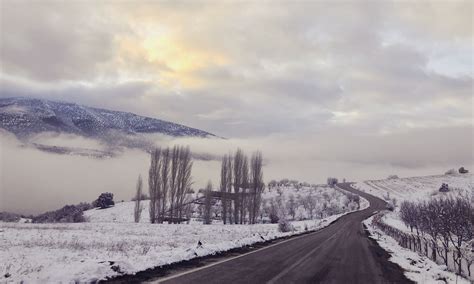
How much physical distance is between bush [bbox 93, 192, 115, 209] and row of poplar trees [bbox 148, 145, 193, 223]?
5928 centimetres

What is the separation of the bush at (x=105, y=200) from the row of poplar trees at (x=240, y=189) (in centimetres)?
6075

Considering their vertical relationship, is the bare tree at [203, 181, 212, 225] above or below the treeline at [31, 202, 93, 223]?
above

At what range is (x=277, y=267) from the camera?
1582 cm

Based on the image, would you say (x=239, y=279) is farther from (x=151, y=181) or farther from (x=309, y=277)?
(x=151, y=181)

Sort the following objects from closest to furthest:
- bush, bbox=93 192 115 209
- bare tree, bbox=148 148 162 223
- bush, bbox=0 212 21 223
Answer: bare tree, bbox=148 148 162 223, bush, bbox=0 212 21 223, bush, bbox=93 192 115 209

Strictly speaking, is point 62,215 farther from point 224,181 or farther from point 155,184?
point 224,181

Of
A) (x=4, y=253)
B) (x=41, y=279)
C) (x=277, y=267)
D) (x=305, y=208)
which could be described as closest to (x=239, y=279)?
(x=277, y=267)

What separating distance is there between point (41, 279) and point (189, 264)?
5.83 meters

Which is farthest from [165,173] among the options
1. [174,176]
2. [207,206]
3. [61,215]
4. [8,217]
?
[8,217]

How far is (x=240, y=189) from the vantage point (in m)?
77.1

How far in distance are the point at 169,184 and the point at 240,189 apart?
13.8 metres

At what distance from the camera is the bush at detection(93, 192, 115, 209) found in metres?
128

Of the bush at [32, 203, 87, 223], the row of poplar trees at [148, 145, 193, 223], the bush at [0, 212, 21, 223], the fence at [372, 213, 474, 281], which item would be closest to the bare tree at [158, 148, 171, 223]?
the row of poplar trees at [148, 145, 193, 223]

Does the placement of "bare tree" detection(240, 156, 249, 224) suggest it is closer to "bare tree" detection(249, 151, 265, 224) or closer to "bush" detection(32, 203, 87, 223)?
"bare tree" detection(249, 151, 265, 224)
